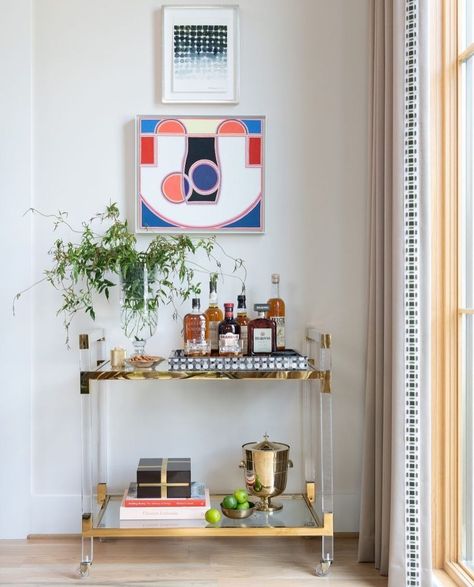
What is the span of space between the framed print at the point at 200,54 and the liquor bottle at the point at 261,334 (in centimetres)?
88

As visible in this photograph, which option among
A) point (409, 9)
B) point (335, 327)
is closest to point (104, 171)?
point (335, 327)

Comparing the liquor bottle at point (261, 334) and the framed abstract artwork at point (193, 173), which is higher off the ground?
the framed abstract artwork at point (193, 173)

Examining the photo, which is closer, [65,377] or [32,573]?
[32,573]

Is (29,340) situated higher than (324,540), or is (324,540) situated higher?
(29,340)

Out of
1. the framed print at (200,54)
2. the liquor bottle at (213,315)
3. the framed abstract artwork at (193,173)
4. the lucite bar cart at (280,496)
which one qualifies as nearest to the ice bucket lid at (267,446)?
the lucite bar cart at (280,496)

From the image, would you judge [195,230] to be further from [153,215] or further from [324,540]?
[324,540]

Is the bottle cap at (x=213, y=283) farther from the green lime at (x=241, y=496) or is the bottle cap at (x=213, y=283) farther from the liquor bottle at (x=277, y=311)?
the green lime at (x=241, y=496)

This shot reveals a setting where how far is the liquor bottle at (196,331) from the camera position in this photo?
8.43 feet

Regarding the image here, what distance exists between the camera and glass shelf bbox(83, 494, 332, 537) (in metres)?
2.38

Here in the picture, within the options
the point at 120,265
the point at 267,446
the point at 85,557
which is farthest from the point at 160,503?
the point at 120,265

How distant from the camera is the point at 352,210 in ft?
9.20

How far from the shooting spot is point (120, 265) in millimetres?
2600

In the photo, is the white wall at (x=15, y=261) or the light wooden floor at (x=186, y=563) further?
the white wall at (x=15, y=261)

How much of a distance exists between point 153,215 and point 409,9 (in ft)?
3.88
